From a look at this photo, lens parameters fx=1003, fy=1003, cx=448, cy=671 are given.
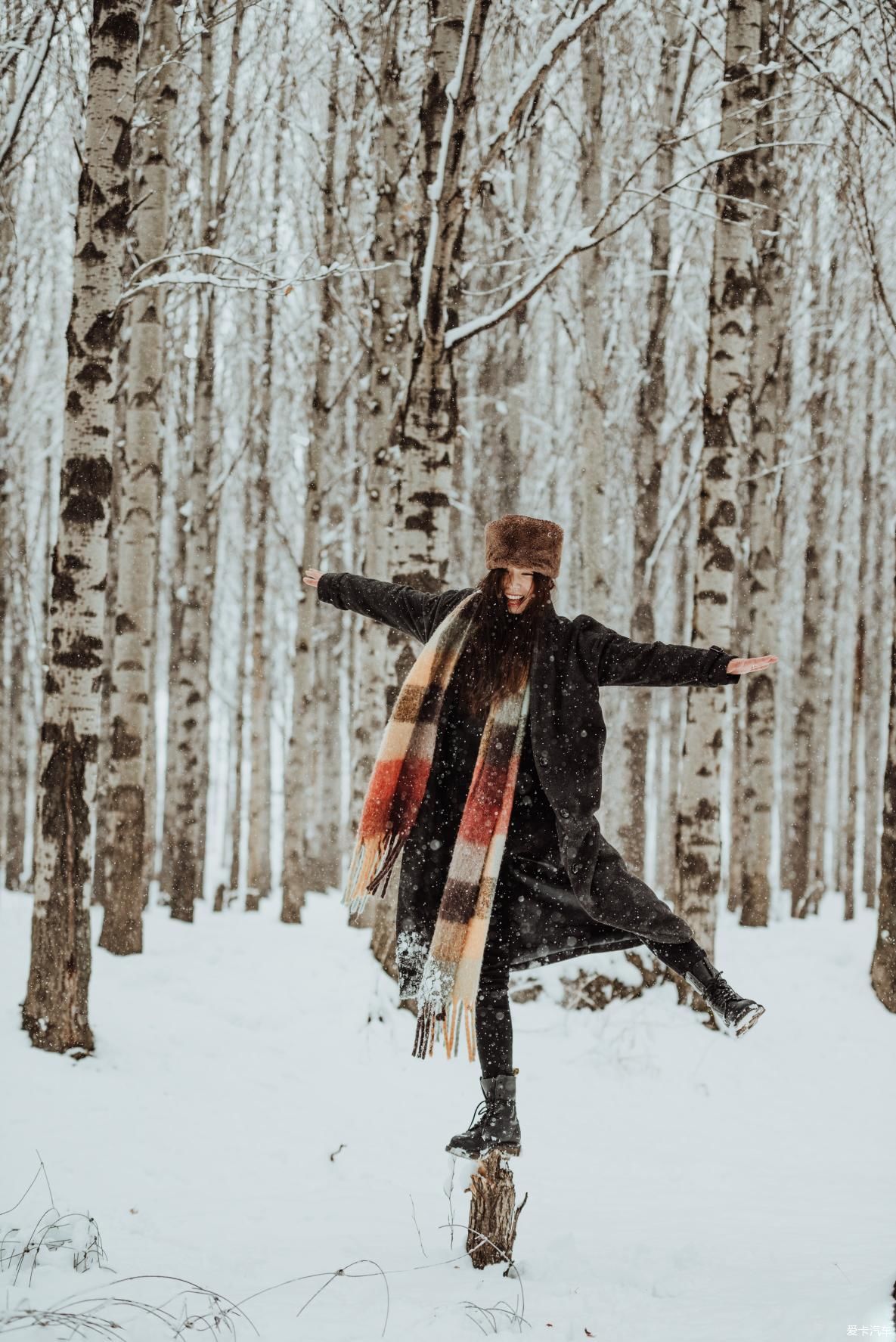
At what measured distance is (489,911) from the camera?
3307 millimetres

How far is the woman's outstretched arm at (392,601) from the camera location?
3.71 meters

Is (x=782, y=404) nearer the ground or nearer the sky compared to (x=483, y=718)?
nearer the sky

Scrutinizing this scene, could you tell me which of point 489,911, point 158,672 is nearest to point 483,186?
point 489,911

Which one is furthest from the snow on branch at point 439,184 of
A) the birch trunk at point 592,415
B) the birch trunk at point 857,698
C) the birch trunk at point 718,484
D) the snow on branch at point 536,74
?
the birch trunk at point 857,698

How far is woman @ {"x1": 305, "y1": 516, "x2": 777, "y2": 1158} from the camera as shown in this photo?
10.8 feet

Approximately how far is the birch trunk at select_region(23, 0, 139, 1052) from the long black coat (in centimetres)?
237

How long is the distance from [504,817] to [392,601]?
0.93m

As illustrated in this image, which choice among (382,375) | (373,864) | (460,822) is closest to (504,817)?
(460,822)

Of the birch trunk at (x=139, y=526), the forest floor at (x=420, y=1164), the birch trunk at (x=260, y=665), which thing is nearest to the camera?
the forest floor at (x=420, y=1164)

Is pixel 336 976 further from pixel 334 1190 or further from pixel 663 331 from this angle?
pixel 663 331

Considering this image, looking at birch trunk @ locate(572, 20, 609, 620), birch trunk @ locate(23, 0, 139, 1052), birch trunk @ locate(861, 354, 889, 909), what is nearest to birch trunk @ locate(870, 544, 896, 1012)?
birch trunk @ locate(572, 20, 609, 620)

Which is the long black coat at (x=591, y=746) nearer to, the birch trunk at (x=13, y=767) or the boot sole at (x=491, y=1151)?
the boot sole at (x=491, y=1151)

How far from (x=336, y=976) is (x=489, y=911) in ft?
16.3

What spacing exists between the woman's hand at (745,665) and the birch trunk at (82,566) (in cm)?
327
